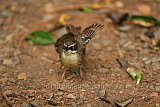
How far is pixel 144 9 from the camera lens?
8.04 m

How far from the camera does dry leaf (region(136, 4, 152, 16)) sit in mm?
7914

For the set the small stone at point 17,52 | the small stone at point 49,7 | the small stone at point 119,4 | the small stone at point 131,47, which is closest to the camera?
the small stone at point 17,52

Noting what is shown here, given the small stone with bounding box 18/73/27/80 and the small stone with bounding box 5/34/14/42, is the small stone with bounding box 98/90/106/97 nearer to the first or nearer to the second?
the small stone with bounding box 18/73/27/80

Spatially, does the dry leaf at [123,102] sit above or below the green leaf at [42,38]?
below

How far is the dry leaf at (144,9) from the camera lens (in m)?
7.91

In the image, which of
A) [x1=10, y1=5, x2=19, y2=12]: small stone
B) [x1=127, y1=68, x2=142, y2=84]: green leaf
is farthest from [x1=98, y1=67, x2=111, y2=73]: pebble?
[x1=10, y1=5, x2=19, y2=12]: small stone

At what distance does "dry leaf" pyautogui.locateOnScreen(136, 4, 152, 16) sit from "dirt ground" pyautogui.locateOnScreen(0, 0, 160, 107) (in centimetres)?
5

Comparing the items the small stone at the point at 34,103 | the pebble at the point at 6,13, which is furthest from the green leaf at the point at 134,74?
the pebble at the point at 6,13

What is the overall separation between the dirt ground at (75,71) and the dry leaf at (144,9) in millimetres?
52

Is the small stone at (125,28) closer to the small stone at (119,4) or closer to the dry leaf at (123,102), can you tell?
the small stone at (119,4)

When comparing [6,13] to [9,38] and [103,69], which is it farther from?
[103,69]

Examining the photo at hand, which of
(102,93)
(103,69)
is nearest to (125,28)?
(103,69)

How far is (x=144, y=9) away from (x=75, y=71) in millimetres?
3277

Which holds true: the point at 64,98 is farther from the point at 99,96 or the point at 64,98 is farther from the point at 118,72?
the point at 118,72
